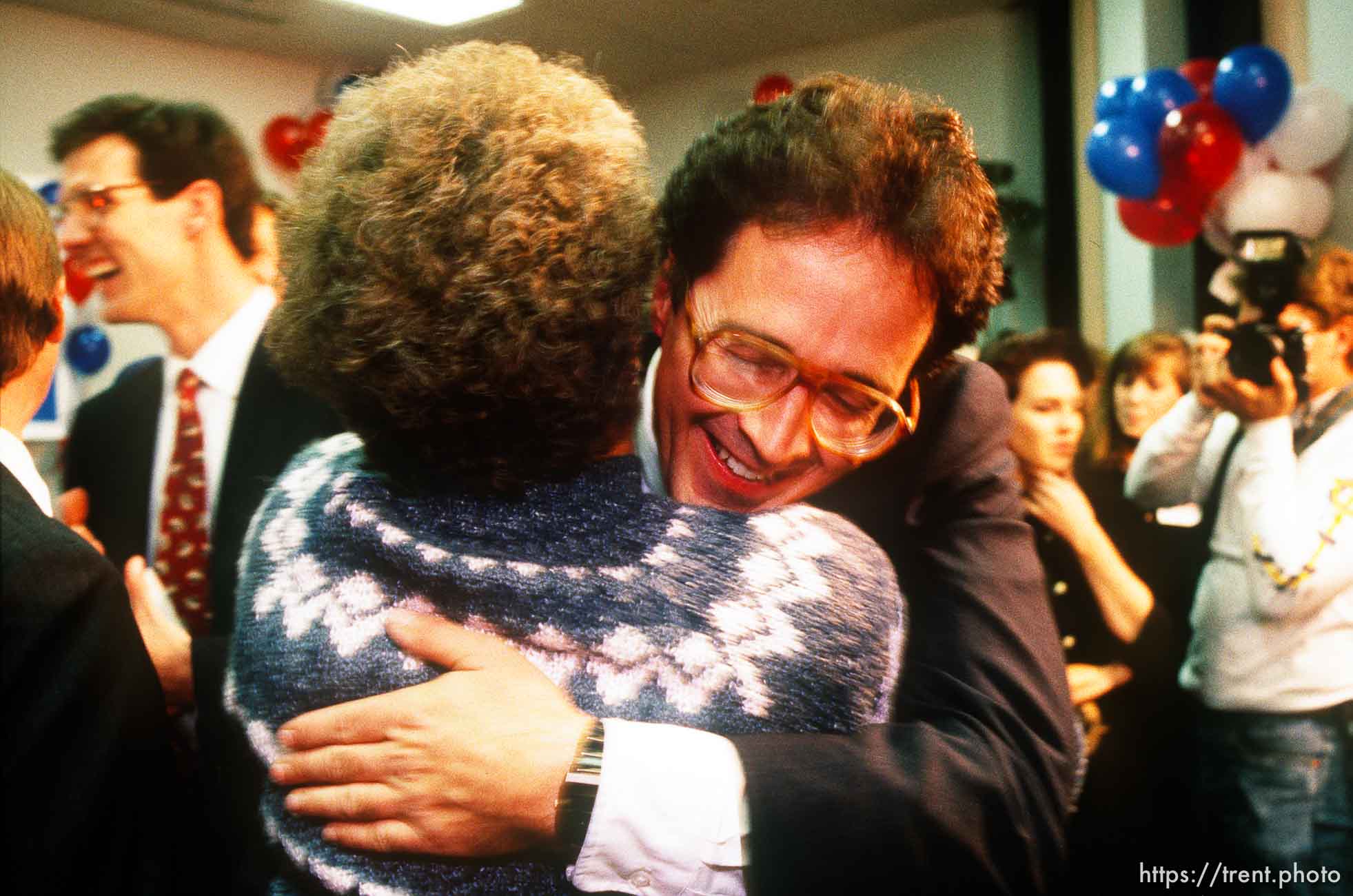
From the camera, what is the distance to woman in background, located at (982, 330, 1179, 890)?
1801 mm

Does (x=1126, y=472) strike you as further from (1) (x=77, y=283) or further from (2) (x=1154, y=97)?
(1) (x=77, y=283)

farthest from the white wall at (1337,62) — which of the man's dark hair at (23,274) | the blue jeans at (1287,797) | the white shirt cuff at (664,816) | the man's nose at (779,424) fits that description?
the man's dark hair at (23,274)

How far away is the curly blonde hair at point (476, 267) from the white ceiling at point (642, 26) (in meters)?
0.52

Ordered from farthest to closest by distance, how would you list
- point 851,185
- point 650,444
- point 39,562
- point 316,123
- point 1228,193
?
point 1228,193
point 316,123
point 650,444
point 851,185
point 39,562

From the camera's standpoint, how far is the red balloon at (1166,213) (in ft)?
6.67

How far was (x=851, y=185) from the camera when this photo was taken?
2.89 feet

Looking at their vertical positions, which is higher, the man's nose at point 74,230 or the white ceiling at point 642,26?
the white ceiling at point 642,26

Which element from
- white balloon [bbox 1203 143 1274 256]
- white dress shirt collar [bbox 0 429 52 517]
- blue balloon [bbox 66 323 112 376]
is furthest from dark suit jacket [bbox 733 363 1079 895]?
white balloon [bbox 1203 143 1274 256]

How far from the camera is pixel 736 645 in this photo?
81 centimetres

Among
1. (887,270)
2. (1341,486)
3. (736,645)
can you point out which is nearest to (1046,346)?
(1341,486)

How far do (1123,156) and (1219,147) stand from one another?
301mm

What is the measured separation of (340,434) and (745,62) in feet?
3.03

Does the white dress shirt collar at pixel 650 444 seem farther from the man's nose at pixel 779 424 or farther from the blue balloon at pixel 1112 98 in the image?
the blue balloon at pixel 1112 98

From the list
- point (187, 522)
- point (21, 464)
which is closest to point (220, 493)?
point (187, 522)
